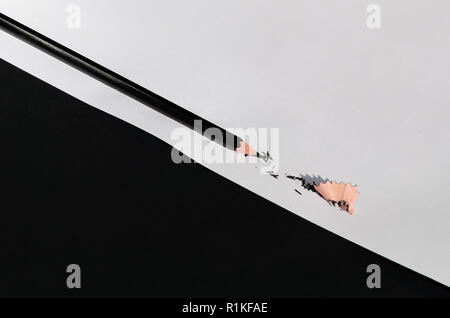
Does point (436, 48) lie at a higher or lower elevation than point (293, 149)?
higher

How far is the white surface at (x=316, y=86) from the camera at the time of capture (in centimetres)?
111

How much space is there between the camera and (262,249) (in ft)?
3.53

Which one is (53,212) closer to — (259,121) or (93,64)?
(93,64)

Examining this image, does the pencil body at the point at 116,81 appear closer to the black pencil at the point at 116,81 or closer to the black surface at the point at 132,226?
the black pencil at the point at 116,81

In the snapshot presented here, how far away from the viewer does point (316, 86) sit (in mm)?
1138

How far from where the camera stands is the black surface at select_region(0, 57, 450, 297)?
102 centimetres

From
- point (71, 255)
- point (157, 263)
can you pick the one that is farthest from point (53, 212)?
point (157, 263)

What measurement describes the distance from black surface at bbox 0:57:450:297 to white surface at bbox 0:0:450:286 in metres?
0.03

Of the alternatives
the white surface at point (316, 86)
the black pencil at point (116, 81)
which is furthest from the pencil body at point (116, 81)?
the white surface at point (316, 86)

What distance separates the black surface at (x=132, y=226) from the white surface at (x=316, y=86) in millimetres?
31

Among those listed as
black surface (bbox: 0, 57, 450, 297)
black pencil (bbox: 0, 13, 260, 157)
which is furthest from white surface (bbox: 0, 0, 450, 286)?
black pencil (bbox: 0, 13, 260, 157)

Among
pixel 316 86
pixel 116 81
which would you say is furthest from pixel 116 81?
pixel 316 86

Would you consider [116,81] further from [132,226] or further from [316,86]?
[316,86]
